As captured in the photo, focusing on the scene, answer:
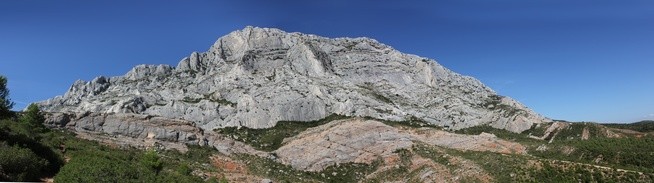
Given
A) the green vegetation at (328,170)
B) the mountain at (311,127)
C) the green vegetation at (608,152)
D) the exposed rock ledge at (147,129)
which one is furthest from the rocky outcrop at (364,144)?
the exposed rock ledge at (147,129)

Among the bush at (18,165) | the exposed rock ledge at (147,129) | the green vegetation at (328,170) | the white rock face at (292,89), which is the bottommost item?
the green vegetation at (328,170)

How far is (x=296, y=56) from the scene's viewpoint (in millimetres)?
169750

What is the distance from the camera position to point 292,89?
144 metres

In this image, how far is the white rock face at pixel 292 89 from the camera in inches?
5344

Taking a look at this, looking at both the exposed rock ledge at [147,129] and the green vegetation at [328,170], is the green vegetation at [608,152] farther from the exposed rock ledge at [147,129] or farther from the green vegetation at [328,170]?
the exposed rock ledge at [147,129]

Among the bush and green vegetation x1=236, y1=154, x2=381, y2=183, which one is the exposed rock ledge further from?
the bush

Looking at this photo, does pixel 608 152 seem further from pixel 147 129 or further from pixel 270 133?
pixel 147 129

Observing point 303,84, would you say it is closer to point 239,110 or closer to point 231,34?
point 239,110

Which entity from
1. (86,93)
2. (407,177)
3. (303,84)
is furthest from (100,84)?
(407,177)

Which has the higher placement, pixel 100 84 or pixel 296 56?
pixel 296 56

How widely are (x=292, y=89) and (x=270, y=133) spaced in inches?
1160

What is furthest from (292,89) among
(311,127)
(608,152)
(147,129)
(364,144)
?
(608,152)

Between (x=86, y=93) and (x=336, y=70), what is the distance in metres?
99.7

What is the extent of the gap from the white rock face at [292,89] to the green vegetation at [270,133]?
4.65 meters
